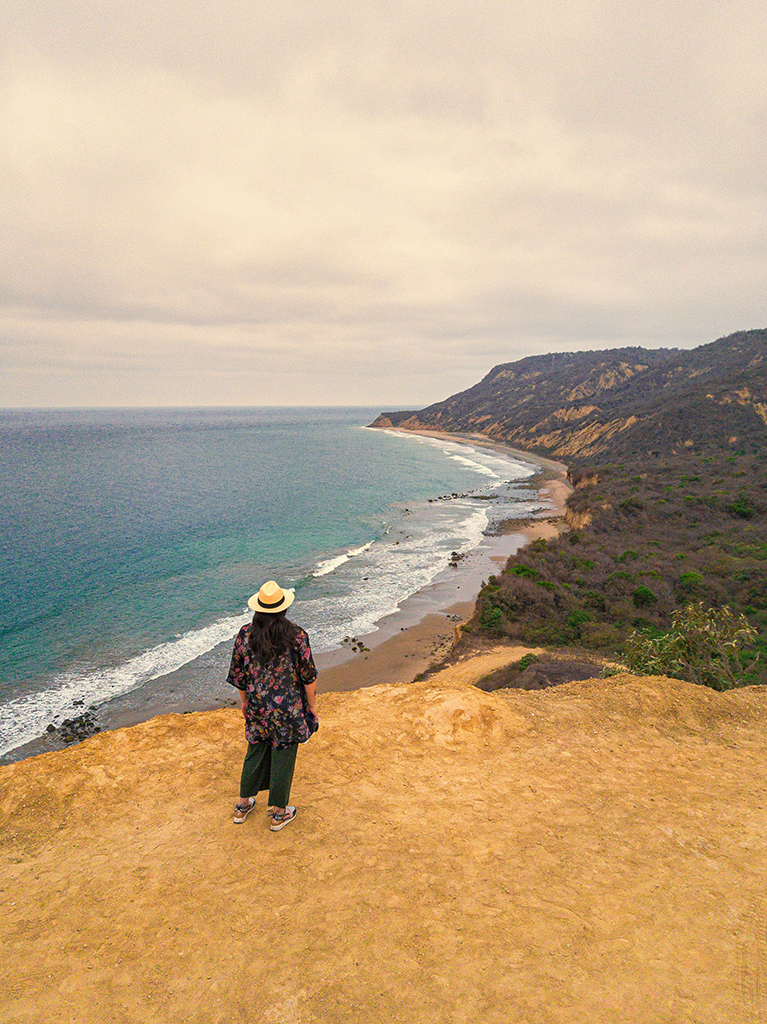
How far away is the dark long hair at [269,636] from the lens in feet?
16.2

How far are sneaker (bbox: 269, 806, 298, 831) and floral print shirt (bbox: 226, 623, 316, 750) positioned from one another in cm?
91

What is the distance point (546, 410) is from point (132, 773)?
132311 mm

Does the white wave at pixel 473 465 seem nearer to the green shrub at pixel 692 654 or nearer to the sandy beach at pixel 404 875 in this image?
the green shrub at pixel 692 654

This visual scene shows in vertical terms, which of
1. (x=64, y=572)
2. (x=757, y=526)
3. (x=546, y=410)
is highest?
(x=546, y=410)

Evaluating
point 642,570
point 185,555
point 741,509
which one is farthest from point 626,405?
point 185,555

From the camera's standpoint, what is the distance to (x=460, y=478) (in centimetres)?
7650

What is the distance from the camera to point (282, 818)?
5418 mm

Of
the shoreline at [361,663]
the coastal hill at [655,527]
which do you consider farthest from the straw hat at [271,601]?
the coastal hill at [655,527]

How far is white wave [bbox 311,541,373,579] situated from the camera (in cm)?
3374

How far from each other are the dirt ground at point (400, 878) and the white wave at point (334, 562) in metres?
25.7

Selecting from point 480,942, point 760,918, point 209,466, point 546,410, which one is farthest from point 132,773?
point 546,410

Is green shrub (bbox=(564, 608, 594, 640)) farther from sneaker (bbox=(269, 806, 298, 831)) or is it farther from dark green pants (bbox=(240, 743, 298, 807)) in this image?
dark green pants (bbox=(240, 743, 298, 807))

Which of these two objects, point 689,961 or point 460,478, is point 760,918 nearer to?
point 689,961

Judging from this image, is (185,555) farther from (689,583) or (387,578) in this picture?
(689,583)
